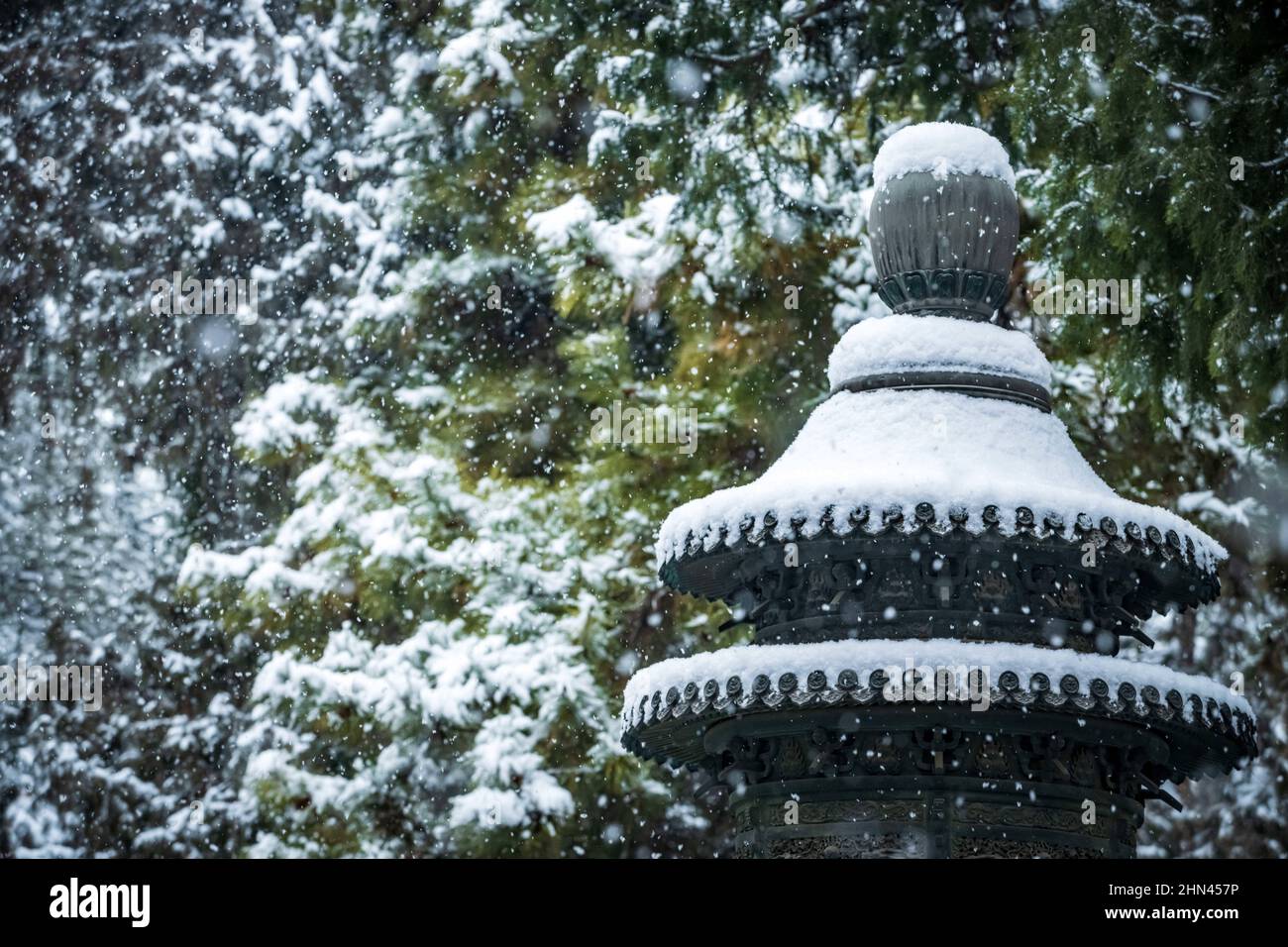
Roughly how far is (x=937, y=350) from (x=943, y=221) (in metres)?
0.41

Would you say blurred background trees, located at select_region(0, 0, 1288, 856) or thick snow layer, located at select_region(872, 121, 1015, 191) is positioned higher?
blurred background trees, located at select_region(0, 0, 1288, 856)

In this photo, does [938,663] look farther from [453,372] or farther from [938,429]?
[453,372]

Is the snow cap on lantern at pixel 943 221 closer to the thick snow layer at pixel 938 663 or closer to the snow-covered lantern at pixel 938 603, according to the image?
the snow-covered lantern at pixel 938 603

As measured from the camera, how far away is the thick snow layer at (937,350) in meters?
5.31

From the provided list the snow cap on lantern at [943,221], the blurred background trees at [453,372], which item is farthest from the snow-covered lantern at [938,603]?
the blurred background trees at [453,372]

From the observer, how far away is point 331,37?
15906mm

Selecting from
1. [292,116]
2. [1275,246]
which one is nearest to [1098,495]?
[1275,246]

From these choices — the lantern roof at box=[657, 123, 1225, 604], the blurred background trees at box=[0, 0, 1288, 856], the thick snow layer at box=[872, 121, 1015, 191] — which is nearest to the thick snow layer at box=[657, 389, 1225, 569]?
the lantern roof at box=[657, 123, 1225, 604]

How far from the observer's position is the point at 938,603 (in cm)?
507

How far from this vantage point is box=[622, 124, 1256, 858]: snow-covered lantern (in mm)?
4738

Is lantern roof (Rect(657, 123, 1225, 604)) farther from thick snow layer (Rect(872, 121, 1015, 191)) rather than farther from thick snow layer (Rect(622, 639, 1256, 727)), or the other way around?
thick snow layer (Rect(622, 639, 1256, 727))

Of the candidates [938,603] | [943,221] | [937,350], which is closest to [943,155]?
[943,221]

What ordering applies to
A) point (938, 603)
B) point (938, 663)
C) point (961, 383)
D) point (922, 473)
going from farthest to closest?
point (961, 383) < point (938, 603) < point (922, 473) < point (938, 663)
